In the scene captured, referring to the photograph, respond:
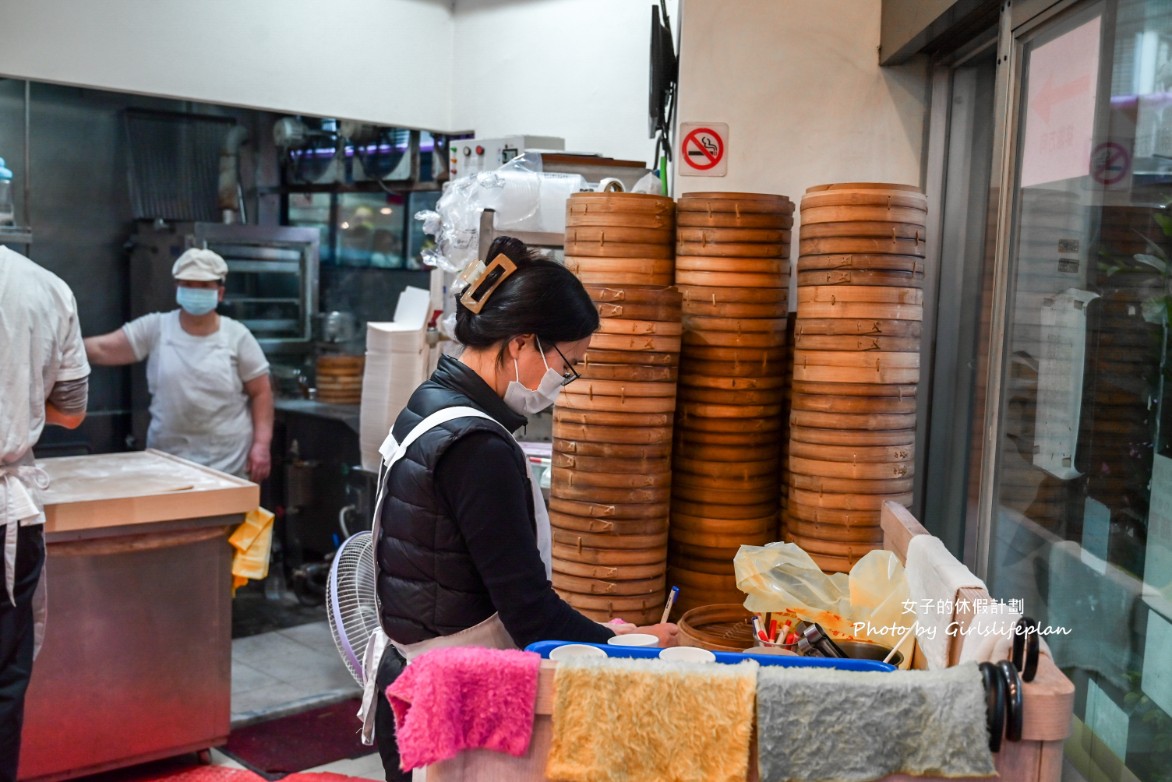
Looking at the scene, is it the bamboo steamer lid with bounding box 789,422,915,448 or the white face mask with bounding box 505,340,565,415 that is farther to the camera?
the bamboo steamer lid with bounding box 789,422,915,448

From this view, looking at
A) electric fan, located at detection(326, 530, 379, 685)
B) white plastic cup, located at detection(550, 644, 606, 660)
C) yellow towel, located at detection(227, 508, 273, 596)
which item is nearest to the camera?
white plastic cup, located at detection(550, 644, 606, 660)

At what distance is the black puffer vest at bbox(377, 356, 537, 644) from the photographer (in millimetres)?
1741

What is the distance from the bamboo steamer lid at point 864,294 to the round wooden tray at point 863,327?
0.14 feet

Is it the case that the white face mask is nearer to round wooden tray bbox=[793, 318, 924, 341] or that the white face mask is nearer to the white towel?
the white towel

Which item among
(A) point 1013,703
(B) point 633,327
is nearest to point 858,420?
(B) point 633,327

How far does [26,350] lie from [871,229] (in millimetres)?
2295

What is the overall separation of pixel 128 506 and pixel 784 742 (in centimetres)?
265

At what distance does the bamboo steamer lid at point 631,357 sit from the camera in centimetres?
257

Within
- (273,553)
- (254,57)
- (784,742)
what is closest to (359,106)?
(254,57)

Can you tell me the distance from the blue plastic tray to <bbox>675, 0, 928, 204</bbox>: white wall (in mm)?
1780

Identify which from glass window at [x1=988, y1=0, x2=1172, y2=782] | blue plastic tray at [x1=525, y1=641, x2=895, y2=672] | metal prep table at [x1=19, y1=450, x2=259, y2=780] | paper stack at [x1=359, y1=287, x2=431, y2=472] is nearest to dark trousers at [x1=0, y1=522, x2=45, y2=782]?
metal prep table at [x1=19, y1=450, x2=259, y2=780]

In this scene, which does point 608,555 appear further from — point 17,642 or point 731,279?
point 17,642

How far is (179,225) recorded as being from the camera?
17.6 ft

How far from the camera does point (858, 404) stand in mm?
2473
